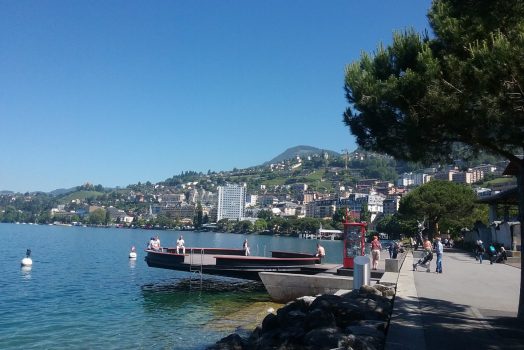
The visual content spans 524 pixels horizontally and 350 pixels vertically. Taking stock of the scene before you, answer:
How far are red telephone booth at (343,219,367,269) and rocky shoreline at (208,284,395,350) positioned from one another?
305 inches

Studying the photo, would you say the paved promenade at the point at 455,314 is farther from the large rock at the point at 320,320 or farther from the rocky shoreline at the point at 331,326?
the large rock at the point at 320,320

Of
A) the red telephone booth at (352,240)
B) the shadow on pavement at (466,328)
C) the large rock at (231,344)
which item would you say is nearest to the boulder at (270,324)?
the large rock at (231,344)

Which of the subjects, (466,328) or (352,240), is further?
(352,240)

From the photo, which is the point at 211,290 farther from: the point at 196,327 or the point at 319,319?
the point at 319,319

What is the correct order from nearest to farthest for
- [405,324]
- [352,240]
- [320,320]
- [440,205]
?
[405,324] < [320,320] < [352,240] < [440,205]

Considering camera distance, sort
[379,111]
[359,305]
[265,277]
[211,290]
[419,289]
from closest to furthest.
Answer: [379,111]
[359,305]
[419,289]
[265,277]
[211,290]

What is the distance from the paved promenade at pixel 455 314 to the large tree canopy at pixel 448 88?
1214 millimetres

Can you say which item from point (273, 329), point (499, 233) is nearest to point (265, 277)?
point (273, 329)

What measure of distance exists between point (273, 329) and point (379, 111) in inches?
230

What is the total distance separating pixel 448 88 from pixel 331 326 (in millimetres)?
5180

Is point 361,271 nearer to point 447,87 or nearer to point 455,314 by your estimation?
point 455,314

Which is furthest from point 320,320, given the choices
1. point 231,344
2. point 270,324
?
point 231,344

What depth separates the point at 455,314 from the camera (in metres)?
11.0

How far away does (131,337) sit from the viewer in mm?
16125
